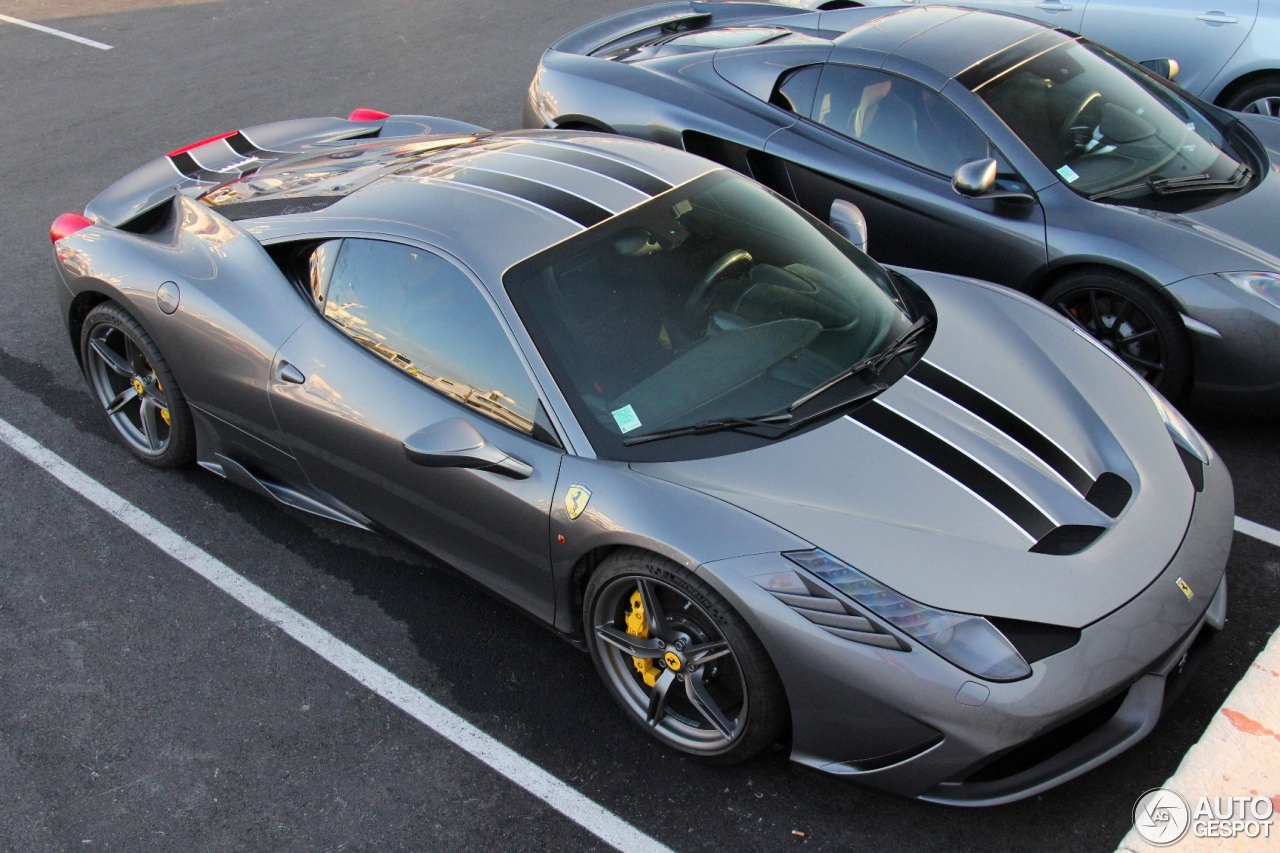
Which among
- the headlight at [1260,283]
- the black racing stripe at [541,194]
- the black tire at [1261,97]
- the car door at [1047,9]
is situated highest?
the black racing stripe at [541,194]

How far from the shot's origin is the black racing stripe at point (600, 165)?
12.6ft

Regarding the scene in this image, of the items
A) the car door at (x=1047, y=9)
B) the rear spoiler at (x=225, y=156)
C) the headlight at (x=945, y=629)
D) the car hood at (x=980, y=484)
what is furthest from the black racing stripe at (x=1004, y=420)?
the car door at (x=1047, y=9)

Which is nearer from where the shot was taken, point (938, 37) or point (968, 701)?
point (968, 701)

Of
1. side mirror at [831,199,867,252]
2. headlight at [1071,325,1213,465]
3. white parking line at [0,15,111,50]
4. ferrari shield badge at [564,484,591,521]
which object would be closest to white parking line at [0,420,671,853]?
ferrari shield badge at [564,484,591,521]

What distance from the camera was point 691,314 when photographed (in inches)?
137

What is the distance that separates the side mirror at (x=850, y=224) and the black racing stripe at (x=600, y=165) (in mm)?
780

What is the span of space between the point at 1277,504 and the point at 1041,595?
1.96m

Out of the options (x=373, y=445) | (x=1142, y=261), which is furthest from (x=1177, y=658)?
(x=373, y=445)

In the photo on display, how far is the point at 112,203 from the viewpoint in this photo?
4938 millimetres

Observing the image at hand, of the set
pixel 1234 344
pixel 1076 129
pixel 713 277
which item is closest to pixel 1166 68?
pixel 1076 129

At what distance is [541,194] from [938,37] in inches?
99.9

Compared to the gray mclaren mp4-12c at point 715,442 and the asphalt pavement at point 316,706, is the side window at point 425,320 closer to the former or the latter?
the gray mclaren mp4-12c at point 715,442

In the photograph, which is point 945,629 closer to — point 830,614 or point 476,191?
point 830,614

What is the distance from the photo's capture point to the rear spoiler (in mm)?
4867
